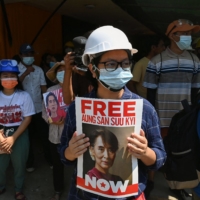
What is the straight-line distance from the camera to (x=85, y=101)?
1238mm

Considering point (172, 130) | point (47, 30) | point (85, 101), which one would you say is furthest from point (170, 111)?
point (47, 30)

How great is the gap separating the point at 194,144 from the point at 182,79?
111 cm

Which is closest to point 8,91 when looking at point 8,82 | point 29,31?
point 8,82

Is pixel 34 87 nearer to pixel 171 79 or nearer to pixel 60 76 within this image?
pixel 60 76

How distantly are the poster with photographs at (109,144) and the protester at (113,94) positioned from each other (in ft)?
0.12

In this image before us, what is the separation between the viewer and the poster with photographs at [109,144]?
1188 millimetres

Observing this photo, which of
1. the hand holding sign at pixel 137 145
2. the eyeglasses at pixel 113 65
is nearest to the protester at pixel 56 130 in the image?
the eyeglasses at pixel 113 65

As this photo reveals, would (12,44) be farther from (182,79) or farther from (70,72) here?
(182,79)

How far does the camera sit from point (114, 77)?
1312 millimetres

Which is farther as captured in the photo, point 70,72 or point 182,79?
point 182,79

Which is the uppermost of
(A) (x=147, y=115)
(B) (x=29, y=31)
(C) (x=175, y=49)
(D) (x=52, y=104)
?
(B) (x=29, y=31)

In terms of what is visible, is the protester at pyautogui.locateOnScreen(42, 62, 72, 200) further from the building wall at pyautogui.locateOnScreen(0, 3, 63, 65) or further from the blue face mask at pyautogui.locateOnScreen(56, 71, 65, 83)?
the building wall at pyautogui.locateOnScreen(0, 3, 63, 65)

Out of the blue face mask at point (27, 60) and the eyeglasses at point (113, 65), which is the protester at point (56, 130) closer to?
the blue face mask at point (27, 60)

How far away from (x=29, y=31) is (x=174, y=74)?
→ 314cm
